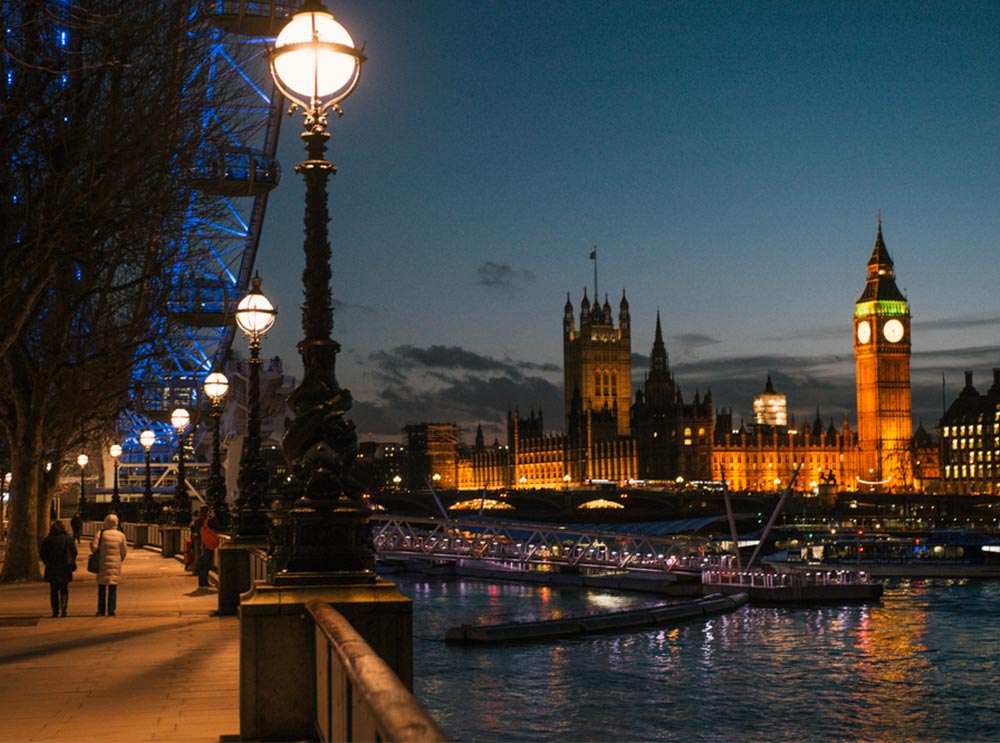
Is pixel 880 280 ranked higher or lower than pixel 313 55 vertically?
higher

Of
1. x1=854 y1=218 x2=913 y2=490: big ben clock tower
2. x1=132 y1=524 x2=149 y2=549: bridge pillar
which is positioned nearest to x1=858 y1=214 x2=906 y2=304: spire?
x1=854 y1=218 x2=913 y2=490: big ben clock tower

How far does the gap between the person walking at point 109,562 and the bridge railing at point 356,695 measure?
944 centimetres

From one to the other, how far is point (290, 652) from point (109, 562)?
30.2 ft

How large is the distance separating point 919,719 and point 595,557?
1427 inches

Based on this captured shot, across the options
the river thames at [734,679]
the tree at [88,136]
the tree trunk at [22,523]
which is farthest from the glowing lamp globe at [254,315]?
the river thames at [734,679]

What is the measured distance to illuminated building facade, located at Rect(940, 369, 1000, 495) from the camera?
156875mm

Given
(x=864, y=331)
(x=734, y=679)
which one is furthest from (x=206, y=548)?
(x=864, y=331)

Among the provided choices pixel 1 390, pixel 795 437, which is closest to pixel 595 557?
pixel 1 390

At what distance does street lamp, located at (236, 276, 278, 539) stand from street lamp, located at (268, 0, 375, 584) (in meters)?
8.31

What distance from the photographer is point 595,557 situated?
213ft

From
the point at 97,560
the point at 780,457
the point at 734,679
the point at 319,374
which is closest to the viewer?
the point at 319,374

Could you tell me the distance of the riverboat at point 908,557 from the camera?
6950cm

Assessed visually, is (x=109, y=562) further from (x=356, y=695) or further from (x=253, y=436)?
(x=356, y=695)

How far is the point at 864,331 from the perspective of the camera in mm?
173125
